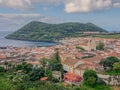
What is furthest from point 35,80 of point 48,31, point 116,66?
point 48,31

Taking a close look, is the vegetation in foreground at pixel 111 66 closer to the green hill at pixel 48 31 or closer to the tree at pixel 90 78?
the tree at pixel 90 78

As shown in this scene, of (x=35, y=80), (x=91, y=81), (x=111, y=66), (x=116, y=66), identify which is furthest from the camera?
(x=111, y=66)

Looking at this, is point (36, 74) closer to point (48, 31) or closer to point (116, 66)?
point (116, 66)

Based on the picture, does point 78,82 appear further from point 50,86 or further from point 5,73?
point 5,73

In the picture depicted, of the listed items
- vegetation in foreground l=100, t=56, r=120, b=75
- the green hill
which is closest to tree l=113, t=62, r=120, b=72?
vegetation in foreground l=100, t=56, r=120, b=75

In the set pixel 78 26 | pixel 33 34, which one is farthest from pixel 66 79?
pixel 78 26

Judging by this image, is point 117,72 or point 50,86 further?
point 117,72

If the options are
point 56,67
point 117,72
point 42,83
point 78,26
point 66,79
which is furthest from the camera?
point 78,26

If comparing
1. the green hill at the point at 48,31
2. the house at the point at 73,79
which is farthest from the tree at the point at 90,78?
the green hill at the point at 48,31
